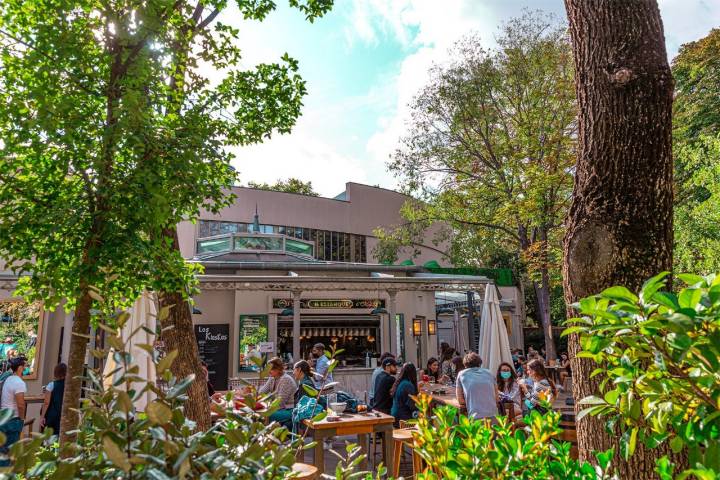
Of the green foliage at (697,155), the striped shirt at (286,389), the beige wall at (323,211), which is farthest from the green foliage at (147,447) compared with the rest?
the beige wall at (323,211)

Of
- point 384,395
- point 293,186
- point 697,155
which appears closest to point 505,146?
point 697,155

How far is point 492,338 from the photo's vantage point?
37.3 feet

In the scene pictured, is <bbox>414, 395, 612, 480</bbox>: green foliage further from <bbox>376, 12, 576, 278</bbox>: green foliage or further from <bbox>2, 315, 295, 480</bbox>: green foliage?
<bbox>376, 12, 576, 278</bbox>: green foliage

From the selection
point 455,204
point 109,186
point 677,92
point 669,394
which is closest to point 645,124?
point 669,394

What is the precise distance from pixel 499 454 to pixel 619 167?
187 centimetres

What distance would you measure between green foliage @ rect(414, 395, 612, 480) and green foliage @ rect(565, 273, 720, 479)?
0.69 ft

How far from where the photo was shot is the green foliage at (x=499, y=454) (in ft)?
5.13

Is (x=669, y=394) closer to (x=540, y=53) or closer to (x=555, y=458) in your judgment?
(x=555, y=458)

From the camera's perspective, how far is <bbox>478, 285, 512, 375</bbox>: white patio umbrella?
36.6ft

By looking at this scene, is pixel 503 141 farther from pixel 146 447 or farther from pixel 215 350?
pixel 146 447

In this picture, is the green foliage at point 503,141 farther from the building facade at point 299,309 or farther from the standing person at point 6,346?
the standing person at point 6,346

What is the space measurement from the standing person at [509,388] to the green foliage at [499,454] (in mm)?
6554

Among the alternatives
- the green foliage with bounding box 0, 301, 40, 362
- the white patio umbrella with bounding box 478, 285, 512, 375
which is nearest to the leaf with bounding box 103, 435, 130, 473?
the white patio umbrella with bounding box 478, 285, 512, 375

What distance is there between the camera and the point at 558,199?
16.5m
